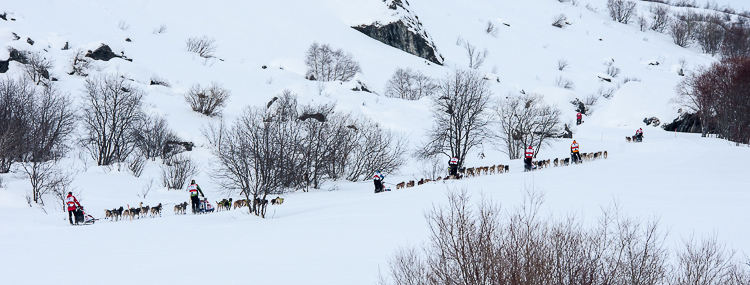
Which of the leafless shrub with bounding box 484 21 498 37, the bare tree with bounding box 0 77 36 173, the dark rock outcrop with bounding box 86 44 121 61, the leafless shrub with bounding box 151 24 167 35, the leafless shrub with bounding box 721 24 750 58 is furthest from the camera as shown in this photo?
the leafless shrub with bounding box 484 21 498 37

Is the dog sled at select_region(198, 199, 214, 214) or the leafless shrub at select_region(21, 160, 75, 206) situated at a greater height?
the leafless shrub at select_region(21, 160, 75, 206)

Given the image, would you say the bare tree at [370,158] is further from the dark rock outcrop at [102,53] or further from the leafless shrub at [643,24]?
the leafless shrub at [643,24]

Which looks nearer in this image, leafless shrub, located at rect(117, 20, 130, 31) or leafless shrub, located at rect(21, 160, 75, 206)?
leafless shrub, located at rect(21, 160, 75, 206)

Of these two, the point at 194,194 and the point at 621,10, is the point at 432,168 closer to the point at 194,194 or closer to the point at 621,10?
the point at 194,194

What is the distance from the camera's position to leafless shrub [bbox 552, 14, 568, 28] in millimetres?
93875

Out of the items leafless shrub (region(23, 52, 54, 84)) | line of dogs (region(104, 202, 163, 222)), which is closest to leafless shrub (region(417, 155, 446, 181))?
line of dogs (region(104, 202, 163, 222))

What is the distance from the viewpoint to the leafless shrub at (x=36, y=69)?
1443 inches

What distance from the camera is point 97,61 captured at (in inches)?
1714

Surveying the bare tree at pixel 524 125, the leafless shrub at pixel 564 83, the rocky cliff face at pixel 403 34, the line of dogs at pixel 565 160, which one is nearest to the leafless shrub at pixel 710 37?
the leafless shrub at pixel 564 83

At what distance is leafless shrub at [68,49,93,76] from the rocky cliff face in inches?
1459

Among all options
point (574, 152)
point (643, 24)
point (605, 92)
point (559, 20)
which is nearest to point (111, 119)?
point (574, 152)

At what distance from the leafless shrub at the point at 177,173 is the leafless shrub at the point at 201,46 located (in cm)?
2641

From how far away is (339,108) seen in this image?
1554 inches

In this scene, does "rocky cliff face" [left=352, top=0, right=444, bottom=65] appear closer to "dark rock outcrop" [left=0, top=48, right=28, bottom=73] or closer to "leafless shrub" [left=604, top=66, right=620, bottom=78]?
"leafless shrub" [left=604, top=66, right=620, bottom=78]
